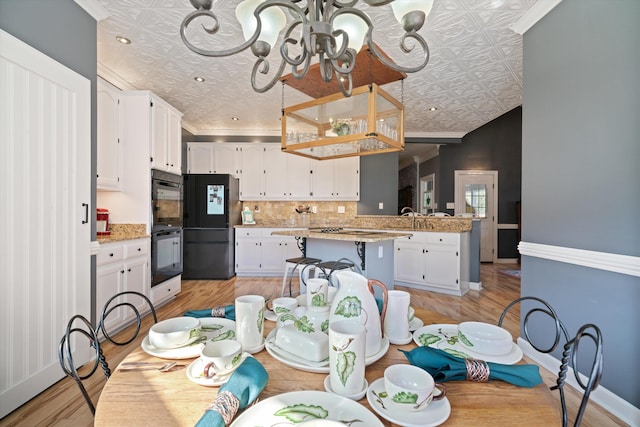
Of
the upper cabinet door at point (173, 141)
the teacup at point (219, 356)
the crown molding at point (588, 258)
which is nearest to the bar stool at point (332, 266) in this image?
the teacup at point (219, 356)

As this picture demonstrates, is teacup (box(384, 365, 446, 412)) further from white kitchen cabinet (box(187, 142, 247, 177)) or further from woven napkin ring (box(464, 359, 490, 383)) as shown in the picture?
white kitchen cabinet (box(187, 142, 247, 177))

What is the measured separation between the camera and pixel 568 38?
1.96 metres

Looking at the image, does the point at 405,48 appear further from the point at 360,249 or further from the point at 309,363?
the point at 360,249

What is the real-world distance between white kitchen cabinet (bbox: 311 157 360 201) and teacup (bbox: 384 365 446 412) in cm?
483

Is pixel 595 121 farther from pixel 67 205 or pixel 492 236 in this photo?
pixel 492 236

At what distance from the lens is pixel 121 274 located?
8.89ft

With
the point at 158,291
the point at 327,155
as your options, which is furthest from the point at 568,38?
the point at 158,291

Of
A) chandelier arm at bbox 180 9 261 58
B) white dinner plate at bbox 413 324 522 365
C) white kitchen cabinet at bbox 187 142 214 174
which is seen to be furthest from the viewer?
white kitchen cabinet at bbox 187 142 214 174

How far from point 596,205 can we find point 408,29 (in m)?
1.58

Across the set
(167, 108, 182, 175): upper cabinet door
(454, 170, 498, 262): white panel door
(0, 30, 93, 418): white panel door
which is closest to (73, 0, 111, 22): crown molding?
(0, 30, 93, 418): white panel door

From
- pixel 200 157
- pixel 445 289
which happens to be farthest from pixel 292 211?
pixel 445 289

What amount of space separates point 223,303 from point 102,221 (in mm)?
1509

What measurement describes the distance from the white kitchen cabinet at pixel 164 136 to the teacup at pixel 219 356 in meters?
3.04

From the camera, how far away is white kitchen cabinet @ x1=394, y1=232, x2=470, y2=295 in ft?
12.9
